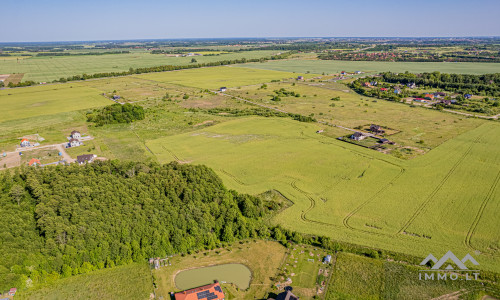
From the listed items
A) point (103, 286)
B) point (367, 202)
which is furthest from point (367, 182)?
point (103, 286)

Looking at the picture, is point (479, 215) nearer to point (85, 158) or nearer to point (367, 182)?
point (367, 182)

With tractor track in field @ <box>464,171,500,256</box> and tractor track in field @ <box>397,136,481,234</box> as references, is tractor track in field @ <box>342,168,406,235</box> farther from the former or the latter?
tractor track in field @ <box>464,171,500,256</box>

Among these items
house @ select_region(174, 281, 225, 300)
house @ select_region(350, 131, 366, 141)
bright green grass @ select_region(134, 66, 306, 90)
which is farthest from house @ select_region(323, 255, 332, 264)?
bright green grass @ select_region(134, 66, 306, 90)

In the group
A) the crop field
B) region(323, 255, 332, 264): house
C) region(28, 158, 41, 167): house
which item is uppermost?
region(28, 158, 41, 167): house

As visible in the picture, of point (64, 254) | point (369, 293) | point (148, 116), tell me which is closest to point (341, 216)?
point (369, 293)

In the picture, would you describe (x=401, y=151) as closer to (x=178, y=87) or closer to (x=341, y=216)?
(x=341, y=216)

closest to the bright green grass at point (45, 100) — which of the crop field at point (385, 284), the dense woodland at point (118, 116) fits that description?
the dense woodland at point (118, 116)

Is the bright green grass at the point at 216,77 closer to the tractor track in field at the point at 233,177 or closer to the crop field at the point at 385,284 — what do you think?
the tractor track in field at the point at 233,177
